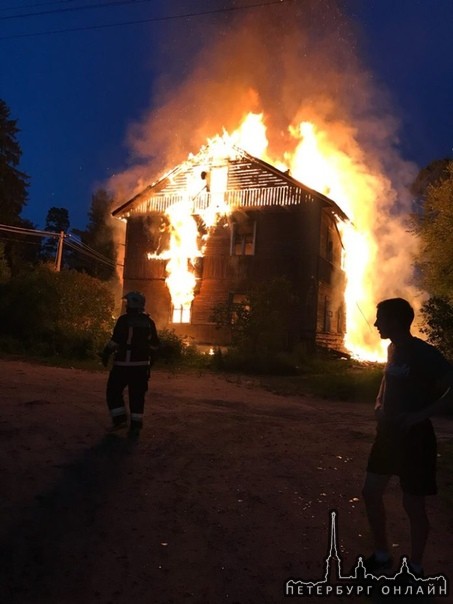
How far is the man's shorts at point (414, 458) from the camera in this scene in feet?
9.37

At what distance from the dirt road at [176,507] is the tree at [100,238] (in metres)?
39.5

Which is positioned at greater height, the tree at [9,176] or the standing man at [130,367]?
the tree at [9,176]

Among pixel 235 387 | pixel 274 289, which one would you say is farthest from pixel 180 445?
pixel 274 289

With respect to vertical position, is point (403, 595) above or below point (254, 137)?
below

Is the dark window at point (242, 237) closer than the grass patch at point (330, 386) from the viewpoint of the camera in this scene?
No

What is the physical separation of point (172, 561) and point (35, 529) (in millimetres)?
1080

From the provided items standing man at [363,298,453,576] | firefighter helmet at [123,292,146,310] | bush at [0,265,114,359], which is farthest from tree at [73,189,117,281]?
standing man at [363,298,453,576]

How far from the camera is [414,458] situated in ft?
9.43

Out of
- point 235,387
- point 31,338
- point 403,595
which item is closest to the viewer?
point 403,595

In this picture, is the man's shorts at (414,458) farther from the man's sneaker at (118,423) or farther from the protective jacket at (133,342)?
the man's sneaker at (118,423)

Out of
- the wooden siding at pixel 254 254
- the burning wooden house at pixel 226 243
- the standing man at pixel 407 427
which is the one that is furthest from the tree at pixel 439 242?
the standing man at pixel 407 427

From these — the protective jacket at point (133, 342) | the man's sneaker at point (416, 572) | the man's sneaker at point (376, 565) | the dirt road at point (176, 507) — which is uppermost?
the protective jacket at point (133, 342)

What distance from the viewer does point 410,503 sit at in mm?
2898

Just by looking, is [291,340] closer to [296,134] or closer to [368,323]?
[368,323]
